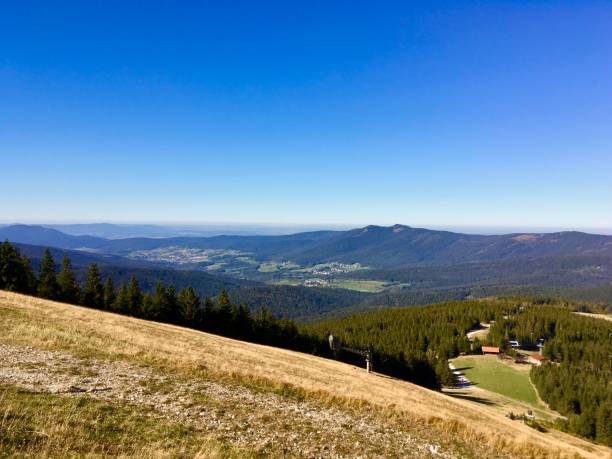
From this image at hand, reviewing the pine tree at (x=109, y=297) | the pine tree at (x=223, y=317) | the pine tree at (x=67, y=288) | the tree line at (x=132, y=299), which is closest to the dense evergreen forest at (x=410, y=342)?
the tree line at (x=132, y=299)

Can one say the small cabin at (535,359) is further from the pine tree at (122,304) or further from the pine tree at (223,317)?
the pine tree at (122,304)

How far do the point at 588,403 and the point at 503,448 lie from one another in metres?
119

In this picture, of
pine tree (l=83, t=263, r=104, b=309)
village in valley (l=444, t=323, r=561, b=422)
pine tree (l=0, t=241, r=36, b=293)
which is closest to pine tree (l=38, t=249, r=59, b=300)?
pine tree (l=0, t=241, r=36, b=293)

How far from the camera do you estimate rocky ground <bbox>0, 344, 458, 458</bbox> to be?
15.2m

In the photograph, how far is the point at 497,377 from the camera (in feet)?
411

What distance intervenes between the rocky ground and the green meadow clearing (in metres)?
120

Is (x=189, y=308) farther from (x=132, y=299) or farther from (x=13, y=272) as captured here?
(x=13, y=272)

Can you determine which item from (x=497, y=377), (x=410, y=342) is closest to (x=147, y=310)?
(x=410, y=342)

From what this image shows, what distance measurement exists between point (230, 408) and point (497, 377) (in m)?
139

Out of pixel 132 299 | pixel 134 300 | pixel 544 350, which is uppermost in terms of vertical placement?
pixel 132 299

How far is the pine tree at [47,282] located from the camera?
72.1m

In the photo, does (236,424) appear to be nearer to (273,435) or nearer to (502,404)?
(273,435)

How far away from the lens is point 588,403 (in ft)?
338

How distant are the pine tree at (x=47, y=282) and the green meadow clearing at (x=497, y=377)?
427ft
